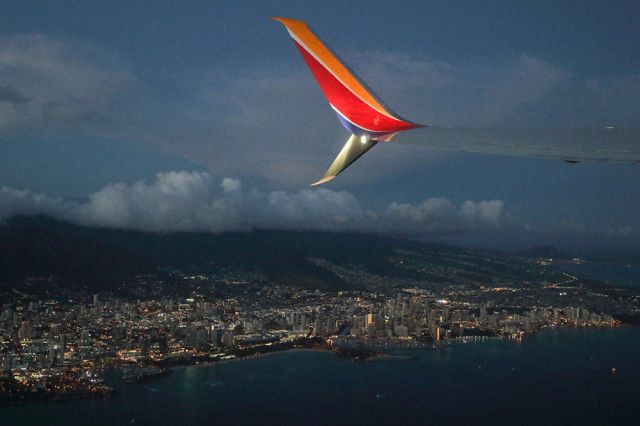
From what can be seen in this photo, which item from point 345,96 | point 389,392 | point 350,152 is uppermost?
point 345,96

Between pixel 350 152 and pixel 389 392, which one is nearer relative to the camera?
pixel 350 152

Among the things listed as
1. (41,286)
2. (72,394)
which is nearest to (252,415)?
(72,394)

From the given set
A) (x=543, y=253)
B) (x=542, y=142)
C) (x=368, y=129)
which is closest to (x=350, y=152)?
(x=368, y=129)

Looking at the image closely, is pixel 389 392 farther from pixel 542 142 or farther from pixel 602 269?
pixel 602 269

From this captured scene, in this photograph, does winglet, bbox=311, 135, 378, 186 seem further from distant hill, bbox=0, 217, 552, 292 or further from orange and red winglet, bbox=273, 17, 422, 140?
distant hill, bbox=0, 217, 552, 292

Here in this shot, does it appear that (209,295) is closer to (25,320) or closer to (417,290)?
(25,320)

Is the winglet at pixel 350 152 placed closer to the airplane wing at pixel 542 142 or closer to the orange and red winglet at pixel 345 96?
the orange and red winglet at pixel 345 96
